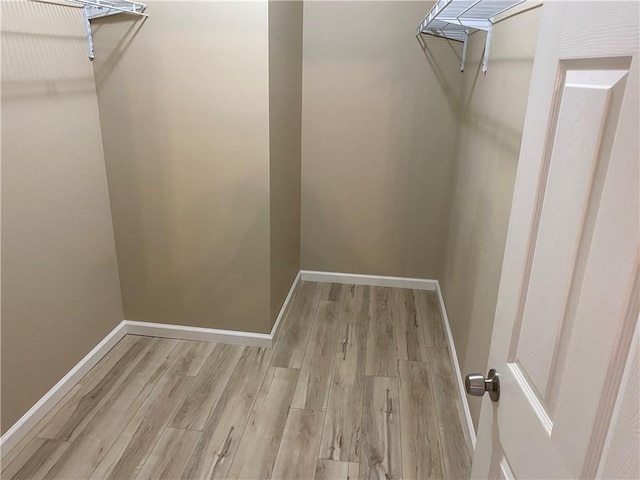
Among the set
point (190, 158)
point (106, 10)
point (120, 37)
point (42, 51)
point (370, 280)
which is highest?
point (106, 10)

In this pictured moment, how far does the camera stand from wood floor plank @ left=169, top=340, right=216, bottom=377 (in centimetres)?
246

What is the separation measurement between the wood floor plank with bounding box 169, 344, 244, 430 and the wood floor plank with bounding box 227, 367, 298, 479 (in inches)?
8.4

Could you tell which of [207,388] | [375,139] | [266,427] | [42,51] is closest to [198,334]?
[207,388]

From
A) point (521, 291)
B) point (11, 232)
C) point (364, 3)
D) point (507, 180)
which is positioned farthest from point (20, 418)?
point (364, 3)

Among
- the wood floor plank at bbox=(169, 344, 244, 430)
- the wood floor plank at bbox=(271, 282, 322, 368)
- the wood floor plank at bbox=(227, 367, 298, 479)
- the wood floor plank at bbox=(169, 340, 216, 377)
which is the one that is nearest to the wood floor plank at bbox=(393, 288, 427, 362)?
the wood floor plank at bbox=(271, 282, 322, 368)

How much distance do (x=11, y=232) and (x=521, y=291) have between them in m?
1.88

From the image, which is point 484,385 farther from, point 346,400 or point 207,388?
point 207,388

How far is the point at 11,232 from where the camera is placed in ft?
5.95

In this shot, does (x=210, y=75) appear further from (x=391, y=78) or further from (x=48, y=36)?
(x=391, y=78)

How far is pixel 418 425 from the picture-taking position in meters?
2.10

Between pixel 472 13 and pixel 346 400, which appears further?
pixel 346 400

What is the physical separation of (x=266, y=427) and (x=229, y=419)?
18 cm

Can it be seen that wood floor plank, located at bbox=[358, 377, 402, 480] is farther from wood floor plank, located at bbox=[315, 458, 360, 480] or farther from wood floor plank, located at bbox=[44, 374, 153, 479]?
wood floor plank, located at bbox=[44, 374, 153, 479]

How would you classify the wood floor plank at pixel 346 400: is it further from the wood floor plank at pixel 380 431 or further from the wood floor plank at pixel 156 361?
the wood floor plank at pixel 156 361
